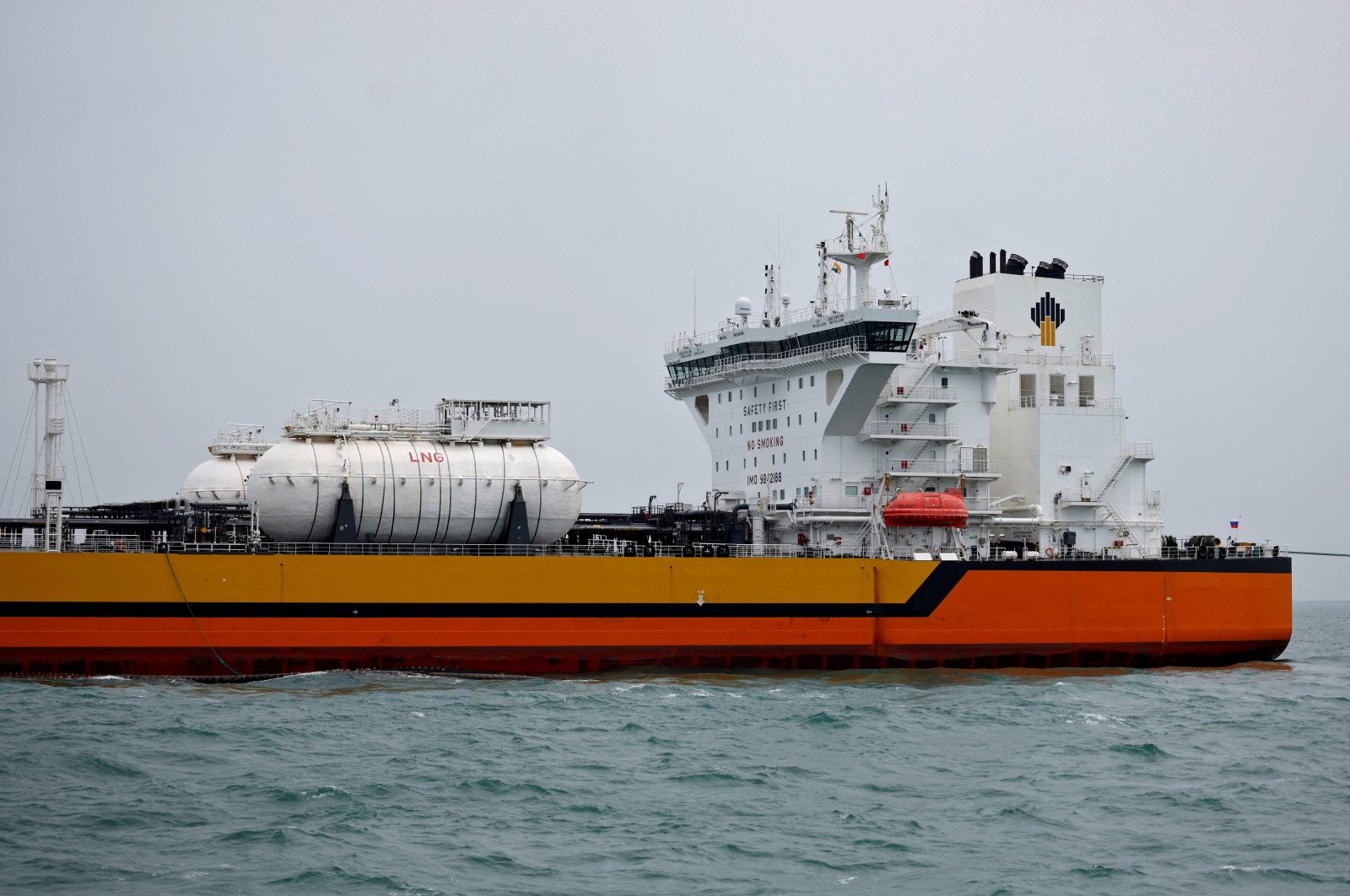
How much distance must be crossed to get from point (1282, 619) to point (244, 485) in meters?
25.3

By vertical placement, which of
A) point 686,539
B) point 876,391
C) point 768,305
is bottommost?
point 686,539

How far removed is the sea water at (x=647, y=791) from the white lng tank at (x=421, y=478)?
353 cm

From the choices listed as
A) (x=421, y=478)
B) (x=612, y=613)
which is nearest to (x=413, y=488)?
(x=421, y=478)

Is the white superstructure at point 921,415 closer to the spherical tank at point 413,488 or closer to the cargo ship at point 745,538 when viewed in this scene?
the cargo ship at point 745,538

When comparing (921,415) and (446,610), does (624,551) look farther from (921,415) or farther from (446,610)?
(921,415)

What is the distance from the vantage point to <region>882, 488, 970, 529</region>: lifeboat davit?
33.3 m

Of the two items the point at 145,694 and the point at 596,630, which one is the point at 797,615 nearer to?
the point at 596,630

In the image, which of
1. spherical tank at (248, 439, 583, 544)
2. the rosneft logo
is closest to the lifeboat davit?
spherical tank at (248, 439, 583, 544)

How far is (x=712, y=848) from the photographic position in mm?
16094

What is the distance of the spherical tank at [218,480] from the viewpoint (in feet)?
109

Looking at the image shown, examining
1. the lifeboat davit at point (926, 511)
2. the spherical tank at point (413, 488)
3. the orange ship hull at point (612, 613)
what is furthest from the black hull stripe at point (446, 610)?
the spherical tank at point (413, 488)

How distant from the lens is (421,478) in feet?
100

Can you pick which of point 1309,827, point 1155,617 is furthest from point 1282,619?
point 1309,827

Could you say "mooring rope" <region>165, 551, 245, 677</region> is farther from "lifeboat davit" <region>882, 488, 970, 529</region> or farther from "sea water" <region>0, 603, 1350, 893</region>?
"lifeboat davit" <region>882, 488, 970, 529</region>
